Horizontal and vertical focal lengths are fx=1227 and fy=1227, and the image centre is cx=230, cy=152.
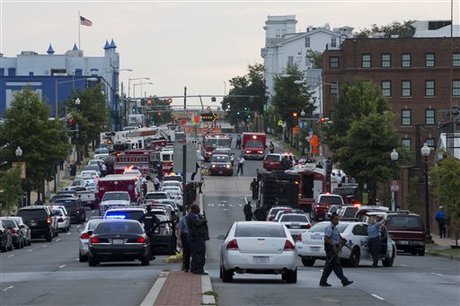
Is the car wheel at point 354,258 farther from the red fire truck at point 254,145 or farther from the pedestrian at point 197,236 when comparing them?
the red fire truck at point 254,145

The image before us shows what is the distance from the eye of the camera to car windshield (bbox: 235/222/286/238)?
95.9ft

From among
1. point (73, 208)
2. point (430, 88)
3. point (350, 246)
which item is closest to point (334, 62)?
point (430, 88)

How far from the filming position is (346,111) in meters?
85.8

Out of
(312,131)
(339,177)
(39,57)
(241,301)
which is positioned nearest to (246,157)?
(312,131)

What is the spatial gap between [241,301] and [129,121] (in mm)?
167009

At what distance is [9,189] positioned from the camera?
234 feet

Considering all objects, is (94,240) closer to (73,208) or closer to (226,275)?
(226,275)

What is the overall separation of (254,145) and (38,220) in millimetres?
69697

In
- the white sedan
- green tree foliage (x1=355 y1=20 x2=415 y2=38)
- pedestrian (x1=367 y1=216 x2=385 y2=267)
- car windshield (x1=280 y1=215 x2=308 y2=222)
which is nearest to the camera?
the white sedan

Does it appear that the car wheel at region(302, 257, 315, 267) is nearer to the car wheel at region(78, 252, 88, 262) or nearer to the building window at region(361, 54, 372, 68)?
the car wheel at region(78, 252, 88, 262)

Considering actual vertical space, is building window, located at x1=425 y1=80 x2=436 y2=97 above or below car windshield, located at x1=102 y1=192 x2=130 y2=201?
above

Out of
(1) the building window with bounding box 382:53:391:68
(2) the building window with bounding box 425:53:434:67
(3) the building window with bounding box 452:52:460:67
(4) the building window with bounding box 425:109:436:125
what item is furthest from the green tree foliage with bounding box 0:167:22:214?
(3) the building window with bounding box 452:52:460:67

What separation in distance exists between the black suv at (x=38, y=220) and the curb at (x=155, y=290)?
30.1 m

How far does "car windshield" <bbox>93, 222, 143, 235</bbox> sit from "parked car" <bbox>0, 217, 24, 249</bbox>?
16887 mm
